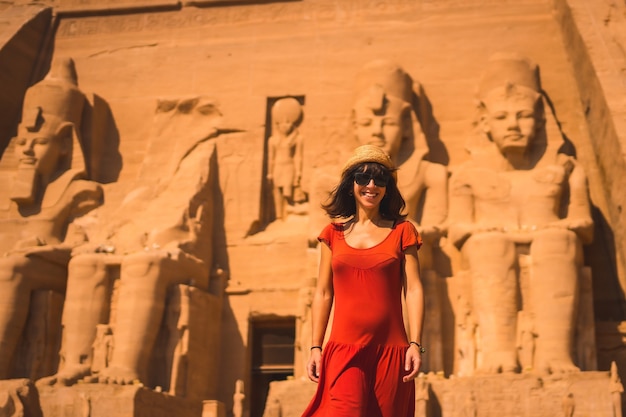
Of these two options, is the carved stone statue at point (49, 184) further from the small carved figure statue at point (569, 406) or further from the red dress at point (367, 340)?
the red dress at point (367, 340)

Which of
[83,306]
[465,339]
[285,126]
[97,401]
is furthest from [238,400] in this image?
[285,126]

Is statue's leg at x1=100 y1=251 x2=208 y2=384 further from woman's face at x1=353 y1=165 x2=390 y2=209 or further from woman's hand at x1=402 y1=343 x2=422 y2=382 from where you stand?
woman's hand at x1=402 y1=343 x2=422 y2=382

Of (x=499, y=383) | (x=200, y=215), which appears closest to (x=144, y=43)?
(x=200, y=215)

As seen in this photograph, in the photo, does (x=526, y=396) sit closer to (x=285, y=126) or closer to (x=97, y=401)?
(x=97, y=401)

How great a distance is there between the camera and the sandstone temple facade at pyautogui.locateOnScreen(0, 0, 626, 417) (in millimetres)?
7965

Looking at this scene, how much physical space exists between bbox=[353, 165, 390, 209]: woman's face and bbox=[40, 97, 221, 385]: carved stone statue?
4.50 m

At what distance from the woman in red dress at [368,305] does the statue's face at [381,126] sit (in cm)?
513

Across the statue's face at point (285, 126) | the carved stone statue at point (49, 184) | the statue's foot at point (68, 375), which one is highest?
the statue's face at point (285, 126)

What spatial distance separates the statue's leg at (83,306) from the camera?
8312 millimetres

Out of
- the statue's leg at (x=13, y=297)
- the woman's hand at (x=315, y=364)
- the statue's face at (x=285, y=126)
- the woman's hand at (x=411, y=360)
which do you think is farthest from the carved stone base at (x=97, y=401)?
the woman's hand at (x=411, y=360)

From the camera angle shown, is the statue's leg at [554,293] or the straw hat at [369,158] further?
the statue's leg at [554,293]

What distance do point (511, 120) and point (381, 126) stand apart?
1.12 metres

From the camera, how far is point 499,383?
7352 mm

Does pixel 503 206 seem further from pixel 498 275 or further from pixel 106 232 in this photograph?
pixel 106 232
